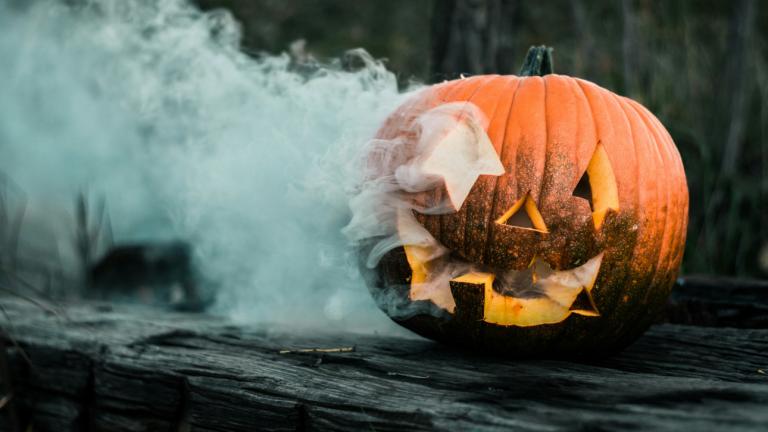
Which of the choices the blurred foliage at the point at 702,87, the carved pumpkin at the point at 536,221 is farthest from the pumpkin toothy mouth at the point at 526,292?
the blurred foliage at the point at 702,87

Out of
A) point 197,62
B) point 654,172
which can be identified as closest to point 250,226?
point 197,62

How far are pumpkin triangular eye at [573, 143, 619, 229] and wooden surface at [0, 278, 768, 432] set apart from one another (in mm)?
373

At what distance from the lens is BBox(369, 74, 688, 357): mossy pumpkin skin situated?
1617mm

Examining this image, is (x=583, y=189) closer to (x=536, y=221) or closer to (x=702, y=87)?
(x=536, y=221)

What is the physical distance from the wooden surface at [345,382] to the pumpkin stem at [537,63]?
0.79 metres

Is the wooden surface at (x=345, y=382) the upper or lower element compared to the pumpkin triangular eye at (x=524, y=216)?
lower

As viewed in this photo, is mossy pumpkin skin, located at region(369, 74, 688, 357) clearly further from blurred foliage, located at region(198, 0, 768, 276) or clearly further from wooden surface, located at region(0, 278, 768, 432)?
blurred foliage, located at region(198, 0, 768, 276)

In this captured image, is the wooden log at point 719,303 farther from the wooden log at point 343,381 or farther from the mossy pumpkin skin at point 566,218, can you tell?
the mossy pumpkin skin at point 566,218

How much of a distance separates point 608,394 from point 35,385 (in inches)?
67.0

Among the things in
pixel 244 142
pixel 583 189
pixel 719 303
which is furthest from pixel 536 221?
pixel 244 142

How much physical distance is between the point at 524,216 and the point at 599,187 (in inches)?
7.3

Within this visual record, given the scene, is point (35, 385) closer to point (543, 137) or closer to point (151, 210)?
point (543, 137)

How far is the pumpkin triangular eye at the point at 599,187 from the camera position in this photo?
1.62 meters

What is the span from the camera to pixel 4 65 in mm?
4969
